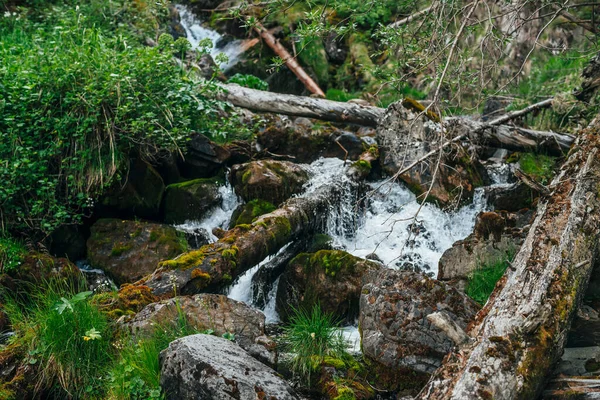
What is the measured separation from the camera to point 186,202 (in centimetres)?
827

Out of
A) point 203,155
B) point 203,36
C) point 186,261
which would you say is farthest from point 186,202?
point 203,36

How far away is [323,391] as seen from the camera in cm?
444

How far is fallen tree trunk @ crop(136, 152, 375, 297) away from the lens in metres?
5.62

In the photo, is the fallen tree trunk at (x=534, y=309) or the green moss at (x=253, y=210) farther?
the green moss at (x=253, y=210)

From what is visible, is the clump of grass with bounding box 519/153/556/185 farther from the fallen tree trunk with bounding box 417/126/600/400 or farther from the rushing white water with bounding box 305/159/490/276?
Answer: the fallen tree trunk with bounding box 417/126/600/400

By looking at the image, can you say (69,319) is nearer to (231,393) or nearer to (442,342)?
(231,393)

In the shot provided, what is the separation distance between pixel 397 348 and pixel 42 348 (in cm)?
269

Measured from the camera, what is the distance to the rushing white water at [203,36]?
14.3 meters

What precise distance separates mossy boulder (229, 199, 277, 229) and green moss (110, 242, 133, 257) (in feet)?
4.67

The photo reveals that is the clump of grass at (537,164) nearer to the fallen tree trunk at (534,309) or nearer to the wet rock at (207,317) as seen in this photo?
the fallen tree trunk at (534,309)

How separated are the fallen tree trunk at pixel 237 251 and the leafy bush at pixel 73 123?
1.66 meters

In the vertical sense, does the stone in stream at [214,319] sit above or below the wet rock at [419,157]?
below

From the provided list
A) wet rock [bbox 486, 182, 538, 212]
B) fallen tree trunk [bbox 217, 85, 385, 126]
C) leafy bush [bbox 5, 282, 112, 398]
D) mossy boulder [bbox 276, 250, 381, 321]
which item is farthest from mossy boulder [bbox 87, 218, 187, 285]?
wet rock [bbox 486, 182, 538, 212]

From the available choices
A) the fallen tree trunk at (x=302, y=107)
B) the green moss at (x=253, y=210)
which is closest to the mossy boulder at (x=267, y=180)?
the green moss at (x=253, y=210)
